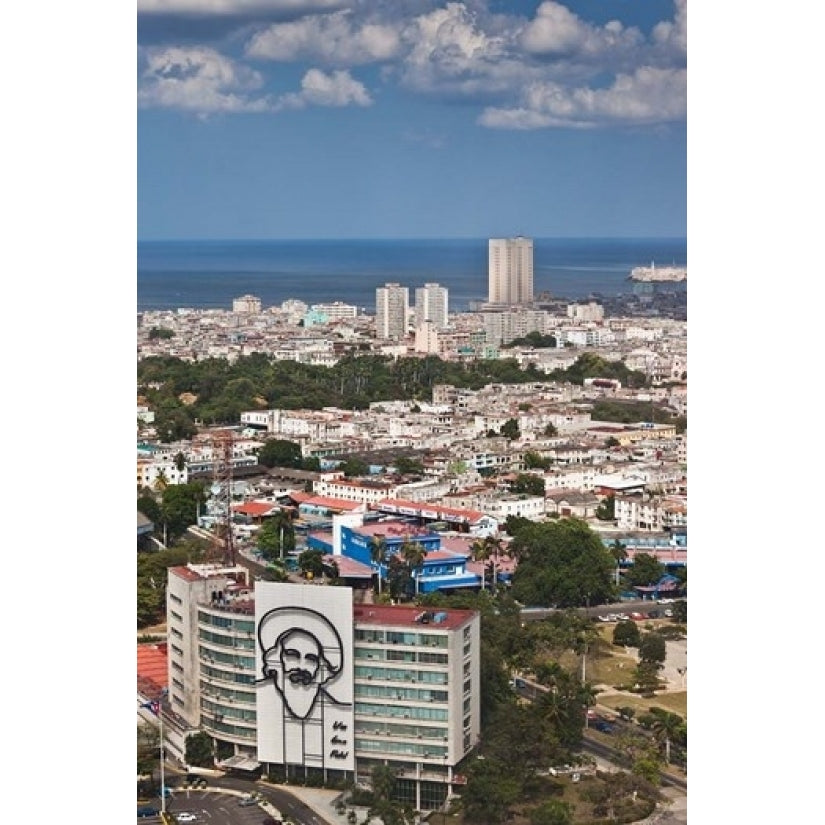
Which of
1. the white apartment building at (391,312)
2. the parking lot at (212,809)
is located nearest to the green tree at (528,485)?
the white apartment building at (391,312)

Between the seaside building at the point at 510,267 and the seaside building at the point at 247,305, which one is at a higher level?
the seaside building at the point at 510,267

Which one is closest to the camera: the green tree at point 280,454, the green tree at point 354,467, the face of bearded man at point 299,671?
the face of bearded man at point 299,671

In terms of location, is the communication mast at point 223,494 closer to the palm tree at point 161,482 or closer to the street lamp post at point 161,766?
the palm tree at point 161,482

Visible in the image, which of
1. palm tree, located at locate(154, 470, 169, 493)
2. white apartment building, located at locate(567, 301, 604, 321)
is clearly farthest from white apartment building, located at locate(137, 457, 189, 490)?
white apartment building, located at locate(567, 301, 604, 321)

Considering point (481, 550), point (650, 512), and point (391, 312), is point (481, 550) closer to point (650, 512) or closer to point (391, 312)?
point (650, 512)
